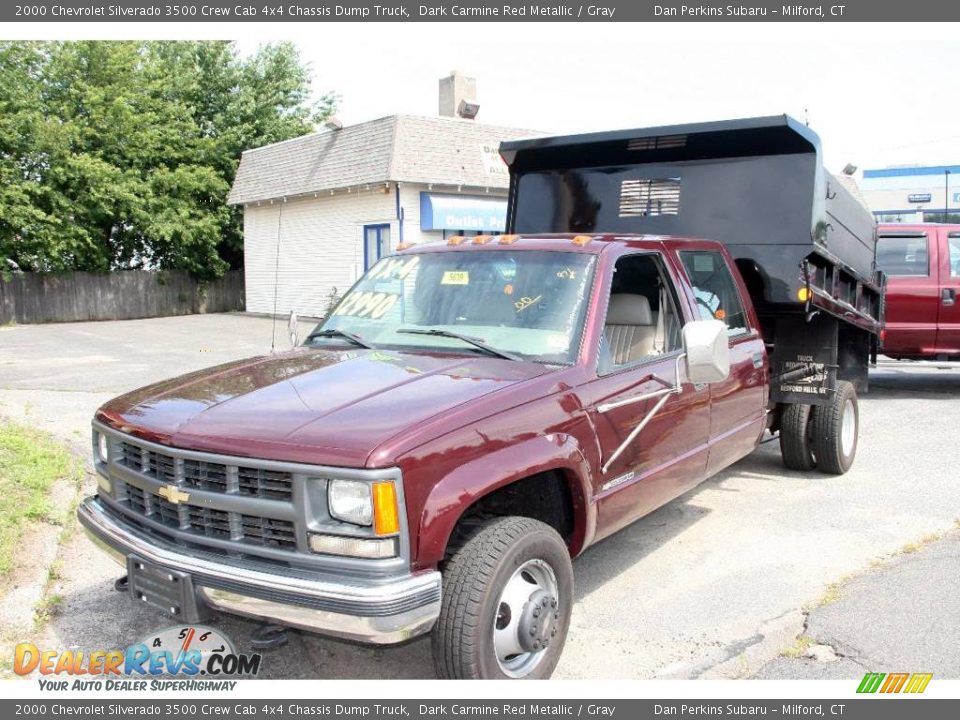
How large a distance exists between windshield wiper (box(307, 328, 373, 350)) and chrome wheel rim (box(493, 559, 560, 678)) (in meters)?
1.54

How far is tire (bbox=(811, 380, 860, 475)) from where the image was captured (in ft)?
22.2

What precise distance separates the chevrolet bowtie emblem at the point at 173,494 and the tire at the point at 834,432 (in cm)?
523

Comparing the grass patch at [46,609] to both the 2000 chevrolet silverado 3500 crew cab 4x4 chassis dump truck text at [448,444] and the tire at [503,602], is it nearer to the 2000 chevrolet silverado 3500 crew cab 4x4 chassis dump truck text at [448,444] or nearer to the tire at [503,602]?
the 2000 chevrolet silverado 3500 crew cab 4x4 chassis dump truck text at [448,444]

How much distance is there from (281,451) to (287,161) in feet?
78.5

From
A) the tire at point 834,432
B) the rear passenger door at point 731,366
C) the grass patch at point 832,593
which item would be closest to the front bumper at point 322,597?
the grass patch at point 832,593

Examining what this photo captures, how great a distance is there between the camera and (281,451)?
9.97ft

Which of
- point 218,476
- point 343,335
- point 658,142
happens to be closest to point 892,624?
point 343,335

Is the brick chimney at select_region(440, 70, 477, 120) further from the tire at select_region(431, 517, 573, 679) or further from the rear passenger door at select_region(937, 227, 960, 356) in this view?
the tire at select_region(431, 517, 573, 679)

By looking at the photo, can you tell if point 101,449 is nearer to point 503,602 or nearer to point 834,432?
point 503,602

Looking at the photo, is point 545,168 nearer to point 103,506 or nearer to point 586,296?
point 586,296

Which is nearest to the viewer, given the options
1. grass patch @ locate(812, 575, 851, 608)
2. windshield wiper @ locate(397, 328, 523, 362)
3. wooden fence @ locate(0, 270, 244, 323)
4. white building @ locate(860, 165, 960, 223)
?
windshield wiper @ locate(397, 328, 523, 362)

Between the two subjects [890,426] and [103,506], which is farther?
[890,426]

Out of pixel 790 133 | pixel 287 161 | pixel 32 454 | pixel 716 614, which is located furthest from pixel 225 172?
pixel 716 614

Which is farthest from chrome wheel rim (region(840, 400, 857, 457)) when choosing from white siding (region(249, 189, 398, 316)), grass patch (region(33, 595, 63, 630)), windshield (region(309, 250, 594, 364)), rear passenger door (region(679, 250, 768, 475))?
white siding (region(249, 189, 398, 316))
